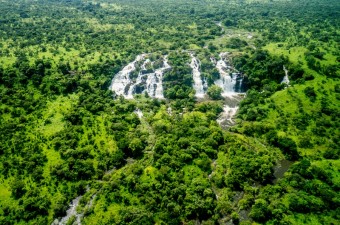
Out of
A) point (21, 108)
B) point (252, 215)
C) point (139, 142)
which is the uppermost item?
point (21, 108)

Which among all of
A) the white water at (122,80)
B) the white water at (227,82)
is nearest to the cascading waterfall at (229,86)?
the white water at (227,82)

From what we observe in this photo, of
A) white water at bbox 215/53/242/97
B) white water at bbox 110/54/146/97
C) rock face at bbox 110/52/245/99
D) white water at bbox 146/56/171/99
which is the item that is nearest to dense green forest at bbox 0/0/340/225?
rock face at bbox 110/52/245/99

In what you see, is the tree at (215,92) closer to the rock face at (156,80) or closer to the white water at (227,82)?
the rock face at (156,80)

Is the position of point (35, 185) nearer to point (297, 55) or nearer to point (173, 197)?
point (173, 197)

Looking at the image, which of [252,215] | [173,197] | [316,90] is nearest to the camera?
[252,215]

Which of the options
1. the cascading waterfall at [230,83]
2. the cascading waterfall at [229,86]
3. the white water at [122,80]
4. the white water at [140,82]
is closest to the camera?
the cascading waterfall at [229,86]

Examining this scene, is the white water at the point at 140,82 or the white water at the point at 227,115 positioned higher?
the white water at the point at 140,82

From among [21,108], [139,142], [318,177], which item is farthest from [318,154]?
[21,108]
